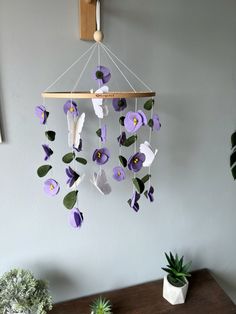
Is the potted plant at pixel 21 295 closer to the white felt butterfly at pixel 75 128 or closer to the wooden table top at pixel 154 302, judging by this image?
the wooden table top at pixel 154 302

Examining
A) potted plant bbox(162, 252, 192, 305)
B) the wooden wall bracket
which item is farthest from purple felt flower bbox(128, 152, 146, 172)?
potted plant bbox(162, 252, 192, 305)

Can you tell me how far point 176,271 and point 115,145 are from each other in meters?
0.59

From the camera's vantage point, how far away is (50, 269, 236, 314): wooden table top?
43.0 inches

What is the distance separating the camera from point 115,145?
1.07m

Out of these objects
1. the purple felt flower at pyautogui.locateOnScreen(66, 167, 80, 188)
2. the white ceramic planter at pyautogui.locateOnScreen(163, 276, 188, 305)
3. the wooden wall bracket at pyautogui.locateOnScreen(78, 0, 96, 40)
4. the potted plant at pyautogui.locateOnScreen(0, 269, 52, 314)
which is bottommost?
the white ceramic planter at pyautogui.locateOnScreen(163, 276, 188, 305)

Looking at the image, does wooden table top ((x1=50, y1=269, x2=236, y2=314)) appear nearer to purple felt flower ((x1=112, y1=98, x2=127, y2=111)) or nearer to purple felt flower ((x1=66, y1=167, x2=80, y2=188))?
purple felt flower ((x1=66, y1=167, x2=80, y2=188))

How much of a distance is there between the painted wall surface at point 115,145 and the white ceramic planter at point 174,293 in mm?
135

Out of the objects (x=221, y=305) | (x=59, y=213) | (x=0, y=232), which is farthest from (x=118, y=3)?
(x=221, y=305)

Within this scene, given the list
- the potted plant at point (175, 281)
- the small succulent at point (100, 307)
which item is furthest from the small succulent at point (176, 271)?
the small succulent at point (100, 307)

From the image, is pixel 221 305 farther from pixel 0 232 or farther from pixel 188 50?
pixel 188 50

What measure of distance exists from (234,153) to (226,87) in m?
0.30

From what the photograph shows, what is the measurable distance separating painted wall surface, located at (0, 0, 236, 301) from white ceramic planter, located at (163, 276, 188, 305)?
135 mm

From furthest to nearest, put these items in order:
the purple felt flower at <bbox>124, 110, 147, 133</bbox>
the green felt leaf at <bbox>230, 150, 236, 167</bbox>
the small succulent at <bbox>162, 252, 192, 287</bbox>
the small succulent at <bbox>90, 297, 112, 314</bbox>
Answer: the green felt leaf at <bbox>230, 150, 236, 167</bbox>, the small succulent at <bbox>162, 252, 192, 287</bbox>, the small succulent at <bbox>90, 297, 112, 314</bbox>, the purple felt flower at <bbox>124, 110, 147, 133</bbox>

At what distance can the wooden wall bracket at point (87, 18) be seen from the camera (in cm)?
90
